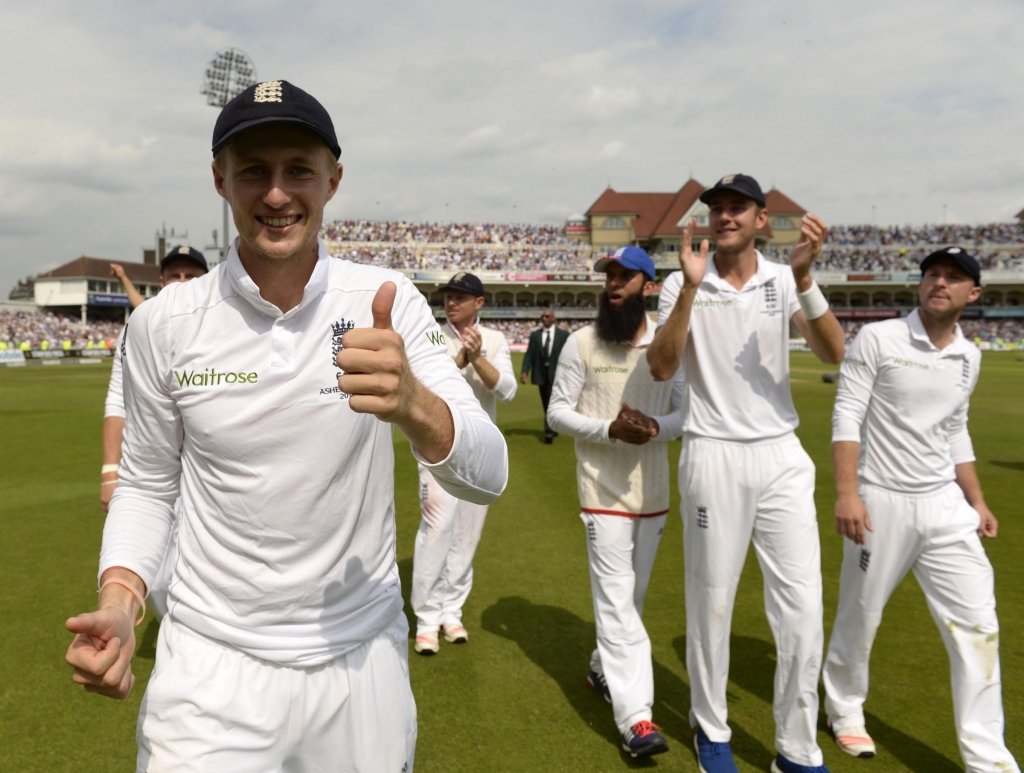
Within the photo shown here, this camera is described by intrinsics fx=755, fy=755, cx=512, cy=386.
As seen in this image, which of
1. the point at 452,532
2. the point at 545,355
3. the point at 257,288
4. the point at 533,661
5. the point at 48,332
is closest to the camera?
the point at 257,288

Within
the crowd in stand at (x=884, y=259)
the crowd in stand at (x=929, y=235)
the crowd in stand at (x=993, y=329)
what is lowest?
the crowd in stand at (x=993, y=329)

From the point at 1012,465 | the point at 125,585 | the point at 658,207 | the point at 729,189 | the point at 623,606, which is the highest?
the point at 658,207

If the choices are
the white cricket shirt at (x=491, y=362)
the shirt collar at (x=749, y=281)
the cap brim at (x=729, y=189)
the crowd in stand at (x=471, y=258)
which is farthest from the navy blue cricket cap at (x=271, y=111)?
the crowd in stand at (x=471, y=258)

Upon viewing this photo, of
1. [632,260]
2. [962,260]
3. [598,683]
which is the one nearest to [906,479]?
[962,260]

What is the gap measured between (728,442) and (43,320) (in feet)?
240

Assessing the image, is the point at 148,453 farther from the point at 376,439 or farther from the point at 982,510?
the point at 982,510

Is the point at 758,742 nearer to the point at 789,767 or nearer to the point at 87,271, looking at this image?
the point at 789,767

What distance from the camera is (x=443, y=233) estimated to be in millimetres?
79000

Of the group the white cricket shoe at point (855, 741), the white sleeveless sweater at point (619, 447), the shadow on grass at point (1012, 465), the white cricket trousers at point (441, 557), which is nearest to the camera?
the white cricket shoe at point (855, 741)

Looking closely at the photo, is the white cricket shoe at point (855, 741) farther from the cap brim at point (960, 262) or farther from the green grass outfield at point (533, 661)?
the cap brim at point (960, 262)

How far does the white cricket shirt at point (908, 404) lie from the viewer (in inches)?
156

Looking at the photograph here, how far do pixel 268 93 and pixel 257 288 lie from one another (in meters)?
0.52

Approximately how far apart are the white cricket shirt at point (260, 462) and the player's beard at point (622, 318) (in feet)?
7.95

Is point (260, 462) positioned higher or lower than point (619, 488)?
higher
